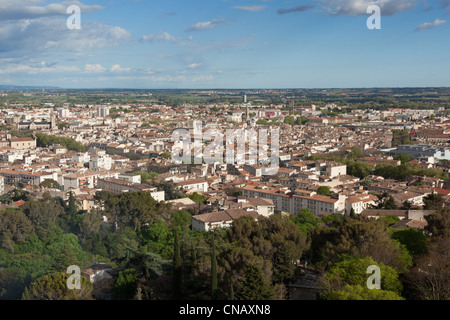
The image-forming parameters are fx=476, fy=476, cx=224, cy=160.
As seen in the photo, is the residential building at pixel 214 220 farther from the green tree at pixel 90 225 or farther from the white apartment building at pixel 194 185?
the white apartment building at pixel 194 185

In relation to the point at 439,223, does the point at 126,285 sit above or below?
below

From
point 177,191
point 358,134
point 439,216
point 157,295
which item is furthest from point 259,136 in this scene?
point 157,295

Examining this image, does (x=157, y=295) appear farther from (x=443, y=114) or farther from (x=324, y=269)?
(x=443, y=114)

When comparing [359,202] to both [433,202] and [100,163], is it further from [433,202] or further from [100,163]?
[100,163]

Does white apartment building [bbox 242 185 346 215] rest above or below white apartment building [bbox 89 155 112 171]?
below

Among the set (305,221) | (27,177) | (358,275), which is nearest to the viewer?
(358,275)

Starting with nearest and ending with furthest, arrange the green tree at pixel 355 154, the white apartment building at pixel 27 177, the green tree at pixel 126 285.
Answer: the green tree at pixel 126 285, the white apartment building at pixel 27 177, the green tree at pixel 355 154

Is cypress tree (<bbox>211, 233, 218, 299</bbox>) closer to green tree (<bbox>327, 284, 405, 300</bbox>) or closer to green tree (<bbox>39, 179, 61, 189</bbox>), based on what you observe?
green tree (<bbox>327, 284, 405, 300</bbox>)

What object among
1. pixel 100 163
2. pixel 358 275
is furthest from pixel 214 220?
pixel 100 163

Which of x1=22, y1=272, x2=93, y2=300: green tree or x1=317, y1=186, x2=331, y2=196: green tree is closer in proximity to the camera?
x1=22, y1=272, x2=93, y2=300: green tree

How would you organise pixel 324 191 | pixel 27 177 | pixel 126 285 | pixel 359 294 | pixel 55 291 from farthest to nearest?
pixel 27 177 → pixel 324 191 → pixel 126 285 → pixel 55 291 → pixel 359 294

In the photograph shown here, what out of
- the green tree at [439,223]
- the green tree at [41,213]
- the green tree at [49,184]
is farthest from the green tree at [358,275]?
the green tree at [49,184]

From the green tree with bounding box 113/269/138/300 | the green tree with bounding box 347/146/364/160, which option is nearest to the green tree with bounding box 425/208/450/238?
the green tree with bounding box 113/269/138/300
